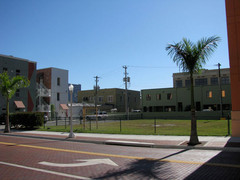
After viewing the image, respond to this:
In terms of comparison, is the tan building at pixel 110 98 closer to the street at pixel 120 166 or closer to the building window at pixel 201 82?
the building window at pixel 201 82

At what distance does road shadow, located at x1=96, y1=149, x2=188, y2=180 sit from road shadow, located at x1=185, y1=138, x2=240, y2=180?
776mm

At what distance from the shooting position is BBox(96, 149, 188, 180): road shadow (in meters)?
6.58

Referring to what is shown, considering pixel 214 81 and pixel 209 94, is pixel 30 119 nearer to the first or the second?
pixel 209 94

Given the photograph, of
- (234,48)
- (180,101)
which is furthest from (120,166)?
(180,101)

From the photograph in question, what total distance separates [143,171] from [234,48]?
12176mm

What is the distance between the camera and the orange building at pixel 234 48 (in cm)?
1546

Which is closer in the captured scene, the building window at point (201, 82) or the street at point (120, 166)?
the street at point (120, 166)

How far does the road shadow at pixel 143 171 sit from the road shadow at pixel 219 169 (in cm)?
78

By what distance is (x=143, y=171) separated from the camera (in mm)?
7195

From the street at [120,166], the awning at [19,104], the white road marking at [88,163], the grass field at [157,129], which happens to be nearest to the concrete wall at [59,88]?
the awning at [19,104]

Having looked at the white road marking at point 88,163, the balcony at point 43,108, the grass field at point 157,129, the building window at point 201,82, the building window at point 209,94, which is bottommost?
the grass field at point 157,129

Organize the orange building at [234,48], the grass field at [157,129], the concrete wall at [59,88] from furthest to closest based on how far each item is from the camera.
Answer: the concrete wall at [59,88]
the grass field at [157,129]
the orange building at [234,48]

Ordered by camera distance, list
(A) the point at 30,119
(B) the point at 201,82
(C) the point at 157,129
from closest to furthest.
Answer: (C) the point at 157,129 → (A) the point at 30,119 → (B) the point at 201,82

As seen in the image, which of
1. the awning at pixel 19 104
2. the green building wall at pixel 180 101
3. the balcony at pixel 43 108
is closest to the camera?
the awning at pixel 19 104
